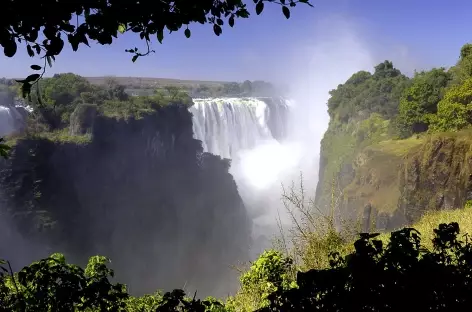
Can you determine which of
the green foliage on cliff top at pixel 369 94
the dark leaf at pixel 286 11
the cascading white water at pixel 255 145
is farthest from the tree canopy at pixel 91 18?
the cascading white water at pixel 255 145

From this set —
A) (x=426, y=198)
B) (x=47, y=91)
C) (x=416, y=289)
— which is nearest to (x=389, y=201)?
(x=426, y=198)

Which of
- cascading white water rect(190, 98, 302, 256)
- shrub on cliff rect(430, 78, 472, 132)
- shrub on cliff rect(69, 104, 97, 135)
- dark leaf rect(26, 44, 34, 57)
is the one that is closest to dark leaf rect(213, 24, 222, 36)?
dark leaf rect(26, 44, 34, 57)

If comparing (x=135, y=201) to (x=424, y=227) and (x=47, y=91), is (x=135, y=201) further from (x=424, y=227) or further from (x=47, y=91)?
(x=424, y=227)

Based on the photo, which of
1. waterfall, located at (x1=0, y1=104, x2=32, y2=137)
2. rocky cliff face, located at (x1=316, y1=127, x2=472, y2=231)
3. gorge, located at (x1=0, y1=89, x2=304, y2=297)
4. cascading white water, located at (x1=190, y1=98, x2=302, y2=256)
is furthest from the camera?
cascading white water, located at (x1=190, y1=98, x2=302, y2=256)

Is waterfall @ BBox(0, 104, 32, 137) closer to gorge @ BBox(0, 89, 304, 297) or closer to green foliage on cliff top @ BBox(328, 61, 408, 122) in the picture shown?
gorge @ BBox(0, 89, 304, 297)

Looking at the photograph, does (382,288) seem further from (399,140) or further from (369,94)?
(369,94)

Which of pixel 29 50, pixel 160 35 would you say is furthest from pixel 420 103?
pixel 29 50

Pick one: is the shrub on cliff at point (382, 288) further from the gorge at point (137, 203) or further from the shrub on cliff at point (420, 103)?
the shrub on cliff at point (420, 103)
